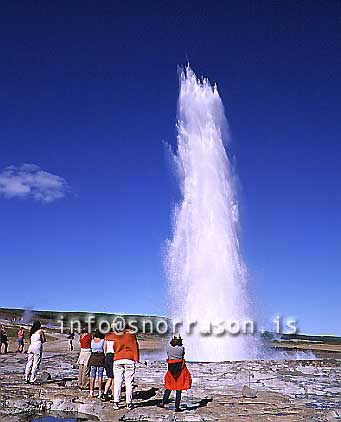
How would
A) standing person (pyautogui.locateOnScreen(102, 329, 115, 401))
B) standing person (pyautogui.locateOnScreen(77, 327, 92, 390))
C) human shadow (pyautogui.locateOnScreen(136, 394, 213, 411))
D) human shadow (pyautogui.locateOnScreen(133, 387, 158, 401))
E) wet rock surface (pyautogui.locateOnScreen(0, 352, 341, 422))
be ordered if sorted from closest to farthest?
wet rock surface (pyautogui.locateOnScreen(0, 352, 341, 422))
human shadow (pyautogui.locateOnScreen(136, 394, 213, 411))
standing person (pyautogui.locateOnScreen(102, 329, 115, 401))
human shadow (pyautogui.locateOnScreen(133, 387, 158, 401))
standing person (pyautogui.locateOnScreen(77, 327, 92, 390))

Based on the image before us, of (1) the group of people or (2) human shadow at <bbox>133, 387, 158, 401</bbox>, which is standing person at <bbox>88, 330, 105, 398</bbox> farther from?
(2) human shadow at <bbox>133, 387, 158, 401</bbox>

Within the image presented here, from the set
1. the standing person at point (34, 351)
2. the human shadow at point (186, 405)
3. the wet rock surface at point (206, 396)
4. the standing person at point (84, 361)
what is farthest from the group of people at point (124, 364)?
the standing person at point (34, 351)

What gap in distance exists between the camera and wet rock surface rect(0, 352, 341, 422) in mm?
12094

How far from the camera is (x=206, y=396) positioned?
1505cm

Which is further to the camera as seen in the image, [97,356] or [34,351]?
[34,351]

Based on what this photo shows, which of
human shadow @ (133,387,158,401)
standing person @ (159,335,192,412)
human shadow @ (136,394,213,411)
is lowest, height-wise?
human shadow @ (136,394,213,411)

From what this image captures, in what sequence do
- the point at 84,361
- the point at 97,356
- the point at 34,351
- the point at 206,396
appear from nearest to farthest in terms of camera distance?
the point at 97,356
the point at 206,396
the point at 84,361
the point at 34,351

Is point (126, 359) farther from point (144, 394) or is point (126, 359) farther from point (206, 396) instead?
point (206, 396)

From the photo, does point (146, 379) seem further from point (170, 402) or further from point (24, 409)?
point (24, 409)

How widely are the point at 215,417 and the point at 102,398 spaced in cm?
313

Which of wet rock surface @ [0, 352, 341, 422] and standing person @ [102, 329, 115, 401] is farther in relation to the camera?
standing person @ [102, 329, 115, 401]

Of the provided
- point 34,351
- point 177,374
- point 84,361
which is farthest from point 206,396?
point 34,351

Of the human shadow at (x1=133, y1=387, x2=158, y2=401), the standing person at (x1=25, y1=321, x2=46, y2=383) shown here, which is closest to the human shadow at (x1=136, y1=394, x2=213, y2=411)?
the human shadow at (x1=133, y1=387, x2=158, y2=401)

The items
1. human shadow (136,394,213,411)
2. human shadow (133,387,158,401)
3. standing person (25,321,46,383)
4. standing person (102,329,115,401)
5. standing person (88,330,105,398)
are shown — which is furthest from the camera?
standing person (25,321,46,383)
